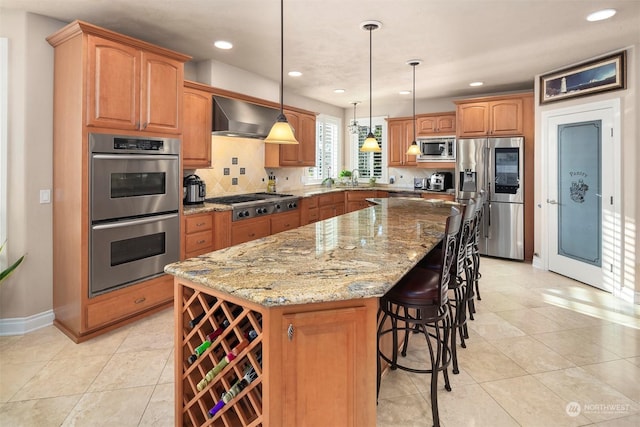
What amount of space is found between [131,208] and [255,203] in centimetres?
151

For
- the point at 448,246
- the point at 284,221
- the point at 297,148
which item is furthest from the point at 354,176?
the point at 448,246

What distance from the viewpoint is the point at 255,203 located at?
171 inches

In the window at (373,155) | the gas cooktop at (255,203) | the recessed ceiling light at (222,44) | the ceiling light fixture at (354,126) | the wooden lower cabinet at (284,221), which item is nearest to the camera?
the recessed ceiling light at (222,44)

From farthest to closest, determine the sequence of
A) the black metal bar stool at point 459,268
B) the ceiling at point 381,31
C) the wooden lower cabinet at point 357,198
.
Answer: the wooden lower cabinet at point 357,198 → the ceiling at point 381,31 → the black metal bar stool at point 459,268

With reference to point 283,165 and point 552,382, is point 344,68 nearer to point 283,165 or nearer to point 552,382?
point 283,165

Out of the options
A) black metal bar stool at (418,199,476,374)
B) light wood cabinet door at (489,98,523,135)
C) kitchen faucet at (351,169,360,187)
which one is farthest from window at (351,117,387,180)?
black metal bar stool at (418,199,476,374)

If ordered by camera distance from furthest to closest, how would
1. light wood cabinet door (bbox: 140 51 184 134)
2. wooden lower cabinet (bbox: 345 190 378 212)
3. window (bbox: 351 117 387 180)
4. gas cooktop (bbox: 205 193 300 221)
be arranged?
window (bbox: 351 117 387 180) → wooden lower cabinet (bbox: 345 190 378 212) → gas cooktop (bbox: 205 193 300 221) → light wood cabinet door (bbox: 140 51 184 134)

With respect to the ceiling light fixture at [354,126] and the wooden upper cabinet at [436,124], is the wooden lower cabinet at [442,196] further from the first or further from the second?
the ceiling light fixture at [354,126]

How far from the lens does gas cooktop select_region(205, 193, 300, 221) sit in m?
4.14

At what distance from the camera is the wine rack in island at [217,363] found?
1.42m

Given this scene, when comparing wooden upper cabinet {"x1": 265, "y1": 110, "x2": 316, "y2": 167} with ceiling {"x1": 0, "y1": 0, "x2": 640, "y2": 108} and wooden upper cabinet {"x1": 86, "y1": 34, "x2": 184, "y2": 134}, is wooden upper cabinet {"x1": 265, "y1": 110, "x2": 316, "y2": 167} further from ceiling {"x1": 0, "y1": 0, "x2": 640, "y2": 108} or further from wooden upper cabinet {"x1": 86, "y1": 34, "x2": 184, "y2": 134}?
wooden upper cabinet {"x1": 86, "y1": 34, "x2": 184, "y2": 134}

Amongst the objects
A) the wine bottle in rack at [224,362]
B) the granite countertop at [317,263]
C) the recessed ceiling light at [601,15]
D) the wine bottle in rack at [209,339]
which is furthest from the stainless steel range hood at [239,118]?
the recessed ceiling light at [601,15]

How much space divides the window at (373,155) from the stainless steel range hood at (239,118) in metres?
3.13

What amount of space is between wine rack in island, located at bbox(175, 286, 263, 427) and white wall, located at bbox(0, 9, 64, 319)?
2170 millimetres
